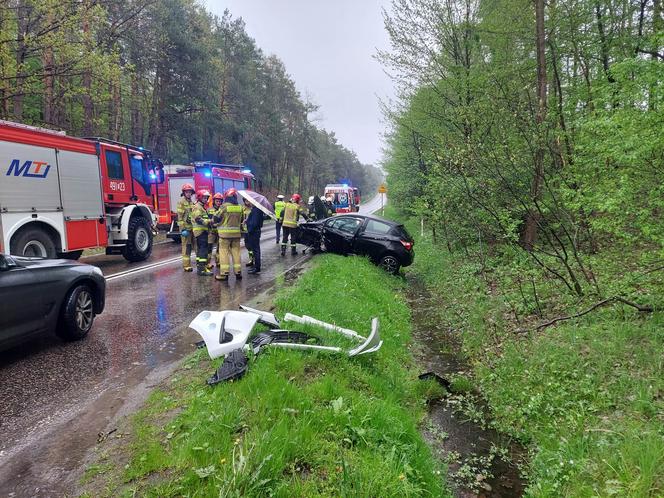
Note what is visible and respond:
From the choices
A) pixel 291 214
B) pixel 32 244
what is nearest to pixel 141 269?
pixel 32 244

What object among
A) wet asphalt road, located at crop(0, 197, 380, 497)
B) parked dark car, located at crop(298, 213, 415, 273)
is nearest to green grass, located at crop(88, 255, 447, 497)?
wet asphalt road, located at crop(0, 197, 380, 497)

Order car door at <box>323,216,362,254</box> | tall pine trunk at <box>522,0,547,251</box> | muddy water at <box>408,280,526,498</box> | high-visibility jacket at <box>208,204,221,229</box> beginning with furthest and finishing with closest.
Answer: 1. car door at <box>323,216,362,254</box>
2. high-visibility jacket at <box>208,204,221,229</box>
3. tall pine trunk at <box>522,0,547,251</box>
4. muddy water at <box>408,280,526,498</box>

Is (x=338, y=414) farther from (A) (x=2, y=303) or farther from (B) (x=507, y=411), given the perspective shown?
(A) (x=2, y=303)

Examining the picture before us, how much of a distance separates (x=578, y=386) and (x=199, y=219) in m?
7.86

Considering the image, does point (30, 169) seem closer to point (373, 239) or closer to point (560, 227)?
point (373, 239)

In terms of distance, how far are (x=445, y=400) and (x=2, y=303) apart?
15.9 feet

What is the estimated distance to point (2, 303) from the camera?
421cm

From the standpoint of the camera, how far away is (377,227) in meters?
11.5

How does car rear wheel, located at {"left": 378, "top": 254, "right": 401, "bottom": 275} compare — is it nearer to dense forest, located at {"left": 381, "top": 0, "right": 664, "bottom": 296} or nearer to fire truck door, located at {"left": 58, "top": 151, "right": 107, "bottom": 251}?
dense forest, located at {"left": 381, "top": 0, "right": 664, "bottom": 296}

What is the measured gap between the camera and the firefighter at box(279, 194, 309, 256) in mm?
Answer: 12538

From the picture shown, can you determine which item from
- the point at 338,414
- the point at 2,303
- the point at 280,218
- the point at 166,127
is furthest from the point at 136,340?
the point at 166,127

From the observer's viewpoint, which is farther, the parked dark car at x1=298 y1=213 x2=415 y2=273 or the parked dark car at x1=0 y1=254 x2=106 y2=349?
the parked dark car at x1=298 y1=213 x2=415 y2=273

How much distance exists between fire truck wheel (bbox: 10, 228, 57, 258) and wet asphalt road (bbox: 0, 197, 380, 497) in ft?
6.22

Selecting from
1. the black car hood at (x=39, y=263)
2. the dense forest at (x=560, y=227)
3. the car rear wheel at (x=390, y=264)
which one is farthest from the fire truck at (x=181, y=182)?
the black car hood at (x=39, y=263)
